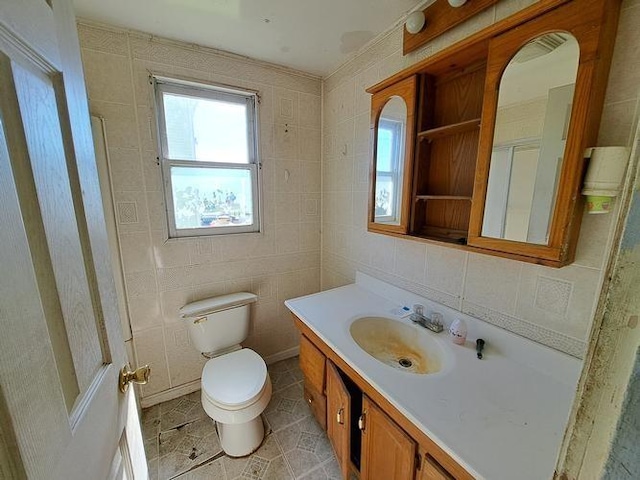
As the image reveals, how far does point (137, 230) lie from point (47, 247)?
1.29 meters

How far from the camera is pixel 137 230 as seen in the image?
4.98ft

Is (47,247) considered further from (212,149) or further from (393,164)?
(212,149)

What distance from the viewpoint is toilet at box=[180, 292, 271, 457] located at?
4.25 feet

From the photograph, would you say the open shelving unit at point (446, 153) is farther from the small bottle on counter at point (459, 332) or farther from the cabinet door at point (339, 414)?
the cabinet door at point (339, 414)

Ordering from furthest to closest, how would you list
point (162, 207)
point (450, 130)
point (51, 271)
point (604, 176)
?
point (162, 207) < point (450, 130) < point (604, 176) < point (51, 271)

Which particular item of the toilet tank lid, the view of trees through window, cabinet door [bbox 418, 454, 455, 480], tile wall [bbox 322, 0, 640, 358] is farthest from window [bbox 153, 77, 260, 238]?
cabinet door [bbox 418, 454, 455, 480]

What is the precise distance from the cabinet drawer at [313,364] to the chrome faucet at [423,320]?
1.59ft

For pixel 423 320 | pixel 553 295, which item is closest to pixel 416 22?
pixel 553 295

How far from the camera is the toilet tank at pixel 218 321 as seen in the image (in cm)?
161

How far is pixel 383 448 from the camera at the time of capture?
91 cm

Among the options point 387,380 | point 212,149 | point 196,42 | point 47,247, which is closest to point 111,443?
point 47,247

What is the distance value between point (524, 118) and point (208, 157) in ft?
5.31

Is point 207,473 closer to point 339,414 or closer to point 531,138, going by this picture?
point 339,414

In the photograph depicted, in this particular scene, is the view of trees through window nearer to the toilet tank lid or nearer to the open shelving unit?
the toilet tank lid
